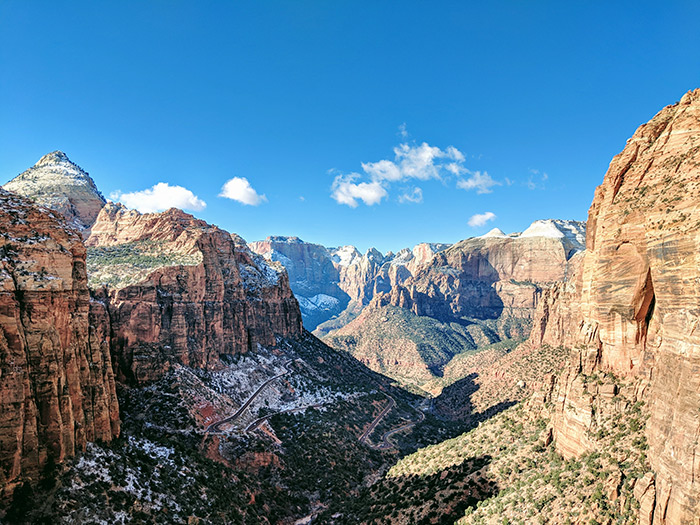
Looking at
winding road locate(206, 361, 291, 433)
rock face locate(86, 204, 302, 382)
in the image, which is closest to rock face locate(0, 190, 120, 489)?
rock face locate(86, 204, 302, 382)

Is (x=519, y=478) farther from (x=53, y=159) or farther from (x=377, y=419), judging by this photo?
(x=53, y=159)

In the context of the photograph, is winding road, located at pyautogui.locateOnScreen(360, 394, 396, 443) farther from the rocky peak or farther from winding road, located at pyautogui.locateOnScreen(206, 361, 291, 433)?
the rocky peak

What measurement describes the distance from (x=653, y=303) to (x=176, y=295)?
6818 centimetres

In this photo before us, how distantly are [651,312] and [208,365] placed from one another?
223 feet

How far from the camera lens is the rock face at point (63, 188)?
96.4 m

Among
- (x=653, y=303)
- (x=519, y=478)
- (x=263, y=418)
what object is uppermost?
(x=653, y=303)

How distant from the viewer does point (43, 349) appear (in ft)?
94.4

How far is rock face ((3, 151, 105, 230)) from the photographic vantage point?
96.4 m

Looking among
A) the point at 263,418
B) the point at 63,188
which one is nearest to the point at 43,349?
the point at 263,418

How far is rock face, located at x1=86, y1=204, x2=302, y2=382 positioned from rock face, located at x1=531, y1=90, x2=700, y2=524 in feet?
187

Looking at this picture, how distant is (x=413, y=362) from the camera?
17412cm

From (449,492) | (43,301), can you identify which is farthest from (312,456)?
(43,301)

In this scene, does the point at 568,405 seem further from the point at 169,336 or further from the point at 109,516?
the point at 169,336

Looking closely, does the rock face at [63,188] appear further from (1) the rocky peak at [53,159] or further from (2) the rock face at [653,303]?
(2) the rock face at [653,303]
